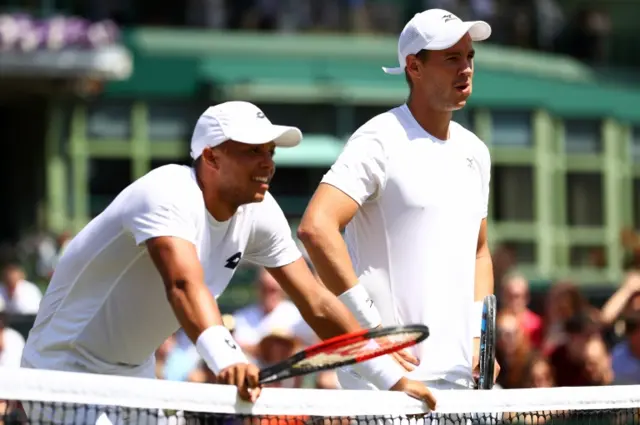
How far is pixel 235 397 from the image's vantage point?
16.8 ft

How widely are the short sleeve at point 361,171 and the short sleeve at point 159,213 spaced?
0.74m

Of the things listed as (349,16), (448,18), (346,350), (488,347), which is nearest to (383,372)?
(346,350)

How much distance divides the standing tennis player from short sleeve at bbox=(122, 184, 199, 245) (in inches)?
25.0

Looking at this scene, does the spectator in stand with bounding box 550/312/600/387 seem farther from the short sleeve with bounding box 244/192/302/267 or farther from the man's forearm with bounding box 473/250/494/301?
the short sleeve with bounding box 244/192/302/267

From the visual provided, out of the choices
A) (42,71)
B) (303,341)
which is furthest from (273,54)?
(303,341)

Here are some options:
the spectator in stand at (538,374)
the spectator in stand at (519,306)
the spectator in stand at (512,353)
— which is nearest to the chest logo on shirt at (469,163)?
the spectator in stand at (538,374)

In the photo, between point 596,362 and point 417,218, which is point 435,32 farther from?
point 596,362

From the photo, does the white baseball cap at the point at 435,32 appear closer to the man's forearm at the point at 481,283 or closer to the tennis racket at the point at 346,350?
the man's forearm at the point at 481,283

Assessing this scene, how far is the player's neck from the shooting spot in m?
6.38

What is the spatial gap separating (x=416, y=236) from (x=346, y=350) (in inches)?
38.7

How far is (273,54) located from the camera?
27.3m

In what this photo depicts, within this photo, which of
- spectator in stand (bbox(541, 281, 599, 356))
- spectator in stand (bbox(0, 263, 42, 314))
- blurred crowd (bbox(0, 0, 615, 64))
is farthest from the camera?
blurred crowd (bbox(0, 0, 615, 64))

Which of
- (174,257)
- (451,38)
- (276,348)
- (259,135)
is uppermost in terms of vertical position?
(451,38)

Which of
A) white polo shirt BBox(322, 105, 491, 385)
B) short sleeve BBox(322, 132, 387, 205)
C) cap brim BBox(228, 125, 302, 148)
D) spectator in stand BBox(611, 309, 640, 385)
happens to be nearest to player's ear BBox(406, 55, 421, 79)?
white polo shirt BBox(322, 105, 491, 385)
